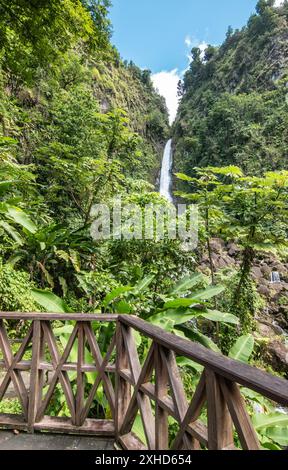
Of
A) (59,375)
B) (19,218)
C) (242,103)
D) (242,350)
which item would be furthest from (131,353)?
(242,103)

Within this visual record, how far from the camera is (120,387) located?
6.80ft

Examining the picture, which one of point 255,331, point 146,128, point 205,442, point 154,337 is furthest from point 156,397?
point 146,128

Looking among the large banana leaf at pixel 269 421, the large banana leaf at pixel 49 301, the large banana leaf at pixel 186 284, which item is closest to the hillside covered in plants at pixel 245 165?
the large banana leaf at pixel 186 284

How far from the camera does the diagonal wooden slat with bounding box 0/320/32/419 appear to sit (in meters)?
2.26

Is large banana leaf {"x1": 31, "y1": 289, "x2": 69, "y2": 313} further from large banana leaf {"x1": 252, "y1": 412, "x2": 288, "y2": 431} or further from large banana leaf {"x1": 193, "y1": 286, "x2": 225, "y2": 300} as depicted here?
large banana leaf {"x1": 252, "y1": 412, "x2": 288, "y2": 431}

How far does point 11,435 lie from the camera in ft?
7.09

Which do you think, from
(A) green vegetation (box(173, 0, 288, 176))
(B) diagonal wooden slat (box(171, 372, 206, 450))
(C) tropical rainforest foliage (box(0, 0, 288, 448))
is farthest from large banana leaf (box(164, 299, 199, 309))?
(A) green vegetation (box(173, 0, 288, 176))

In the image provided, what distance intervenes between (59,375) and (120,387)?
0.48m

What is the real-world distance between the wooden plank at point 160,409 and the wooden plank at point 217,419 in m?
0.44

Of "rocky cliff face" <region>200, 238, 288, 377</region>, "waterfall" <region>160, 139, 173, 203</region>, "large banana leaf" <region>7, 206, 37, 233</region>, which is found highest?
"waterfall" <region>160, 139, 173, 203</region>

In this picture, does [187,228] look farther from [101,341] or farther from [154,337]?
[154,337]

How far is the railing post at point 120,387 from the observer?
2041 mm

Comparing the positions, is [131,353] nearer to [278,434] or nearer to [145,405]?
[145,405]

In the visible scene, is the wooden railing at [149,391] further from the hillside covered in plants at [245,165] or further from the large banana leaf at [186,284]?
the hillside covered in plants at [245,165]
